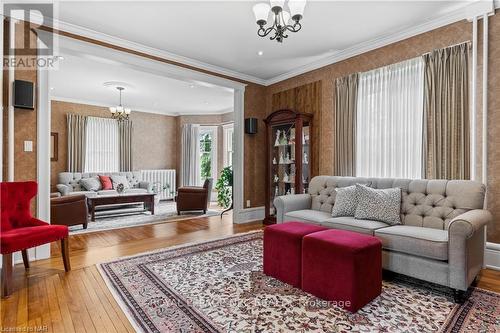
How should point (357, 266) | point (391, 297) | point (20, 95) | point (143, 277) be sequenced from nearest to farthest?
1. point (357, 266)
2. point (391, 297)
3. point (143, 277)
4. point (20, 95)

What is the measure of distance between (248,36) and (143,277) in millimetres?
3139

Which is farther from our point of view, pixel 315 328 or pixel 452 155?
pixel 452 155

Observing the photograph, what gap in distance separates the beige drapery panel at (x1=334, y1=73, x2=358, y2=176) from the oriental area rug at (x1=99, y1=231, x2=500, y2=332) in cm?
185

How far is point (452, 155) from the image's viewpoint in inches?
120

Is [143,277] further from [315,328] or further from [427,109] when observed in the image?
[427,109]

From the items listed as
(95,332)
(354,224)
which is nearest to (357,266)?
(354,224)

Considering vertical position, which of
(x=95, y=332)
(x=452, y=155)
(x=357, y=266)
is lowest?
(x=95, y=332)

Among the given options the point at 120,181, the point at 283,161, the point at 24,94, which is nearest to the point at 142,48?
the point at 24,94

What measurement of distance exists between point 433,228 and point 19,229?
157 inches

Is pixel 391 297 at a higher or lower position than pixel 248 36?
lower

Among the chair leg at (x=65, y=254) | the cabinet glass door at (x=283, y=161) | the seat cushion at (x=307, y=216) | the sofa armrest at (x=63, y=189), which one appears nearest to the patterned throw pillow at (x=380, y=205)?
the seat cushion at (x=307, y=216)

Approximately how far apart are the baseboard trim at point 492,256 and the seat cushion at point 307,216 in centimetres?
160

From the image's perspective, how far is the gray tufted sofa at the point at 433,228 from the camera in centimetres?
211

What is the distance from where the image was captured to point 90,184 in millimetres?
6426
